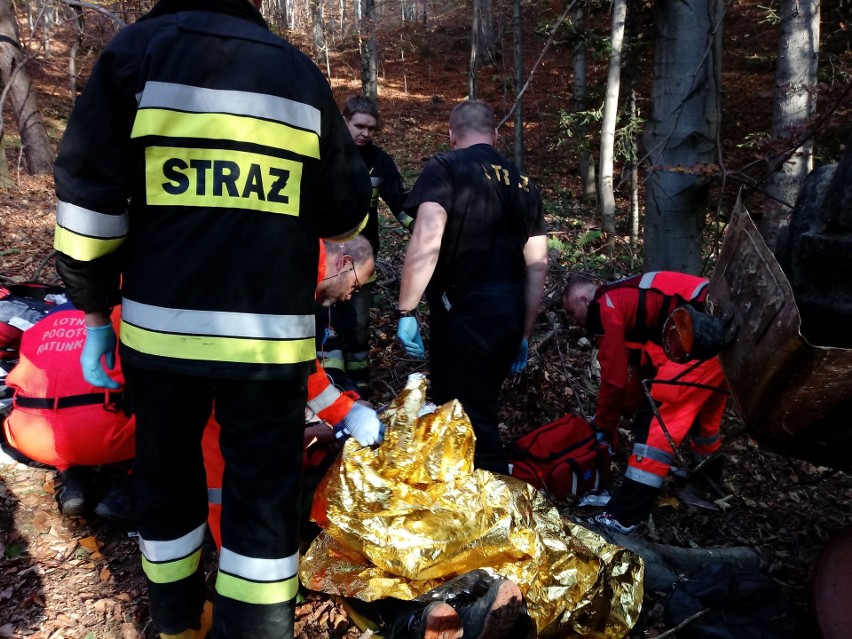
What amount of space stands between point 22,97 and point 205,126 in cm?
998

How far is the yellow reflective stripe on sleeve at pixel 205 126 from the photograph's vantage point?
1.70 metres

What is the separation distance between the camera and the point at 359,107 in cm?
458

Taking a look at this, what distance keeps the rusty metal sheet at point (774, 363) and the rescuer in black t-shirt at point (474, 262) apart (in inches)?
55.2

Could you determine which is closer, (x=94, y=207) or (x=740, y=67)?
(x=94, y=207)

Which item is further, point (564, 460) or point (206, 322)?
point (564, 460)

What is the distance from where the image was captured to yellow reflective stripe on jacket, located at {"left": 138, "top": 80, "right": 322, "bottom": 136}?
1679 millimetres

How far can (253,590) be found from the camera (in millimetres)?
1870

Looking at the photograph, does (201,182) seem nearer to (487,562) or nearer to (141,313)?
(141,313)

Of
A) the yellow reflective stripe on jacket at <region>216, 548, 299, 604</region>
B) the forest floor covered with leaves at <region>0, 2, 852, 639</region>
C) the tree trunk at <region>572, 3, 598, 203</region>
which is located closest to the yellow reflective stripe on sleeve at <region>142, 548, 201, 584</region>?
the yellow reflective stripe on jacket at <region>216, 548, 299, 604</region>

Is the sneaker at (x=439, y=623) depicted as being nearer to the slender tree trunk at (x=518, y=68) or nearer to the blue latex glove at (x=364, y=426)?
the blue latex glove at (x=364, y=426)

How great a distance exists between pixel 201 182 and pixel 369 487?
Result: 1245mm

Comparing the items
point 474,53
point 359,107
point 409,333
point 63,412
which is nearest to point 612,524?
point 409,333

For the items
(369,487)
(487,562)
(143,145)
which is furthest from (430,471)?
(143,145)

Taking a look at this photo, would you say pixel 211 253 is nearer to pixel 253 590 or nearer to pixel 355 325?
pixel 253 590
